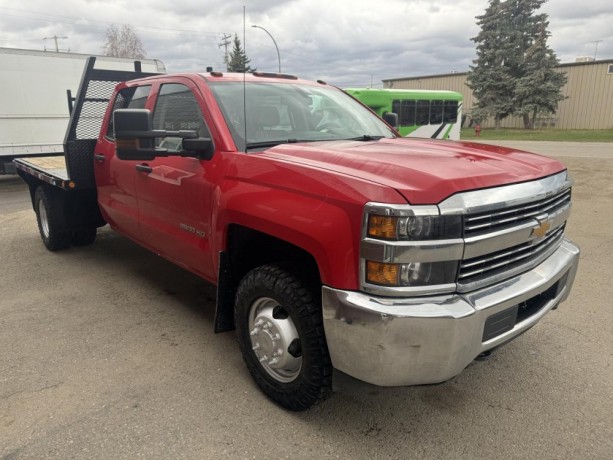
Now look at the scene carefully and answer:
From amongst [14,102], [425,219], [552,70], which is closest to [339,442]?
[425,219]

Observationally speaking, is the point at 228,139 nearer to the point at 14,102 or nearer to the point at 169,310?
the point at 169,310

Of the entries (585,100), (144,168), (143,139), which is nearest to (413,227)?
(143,139)

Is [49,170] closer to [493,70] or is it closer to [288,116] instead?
[288,116]

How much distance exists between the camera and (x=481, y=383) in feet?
9.96

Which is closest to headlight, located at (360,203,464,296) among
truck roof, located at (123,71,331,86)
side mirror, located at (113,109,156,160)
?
side mirror, located at (113,109,156,160)

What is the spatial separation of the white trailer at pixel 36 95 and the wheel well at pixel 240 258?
364 inches

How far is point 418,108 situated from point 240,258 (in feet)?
52.9

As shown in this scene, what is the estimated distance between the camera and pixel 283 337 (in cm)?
261

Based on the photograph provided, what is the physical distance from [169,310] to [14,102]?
9771 millimetres

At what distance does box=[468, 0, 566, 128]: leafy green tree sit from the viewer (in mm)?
34500

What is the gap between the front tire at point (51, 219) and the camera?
18.4ft

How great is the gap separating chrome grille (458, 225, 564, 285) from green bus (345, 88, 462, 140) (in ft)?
43.3

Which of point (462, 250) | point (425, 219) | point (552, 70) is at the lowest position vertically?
point (462, 250)

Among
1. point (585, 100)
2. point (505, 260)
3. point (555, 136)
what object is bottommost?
point (555, 136)
